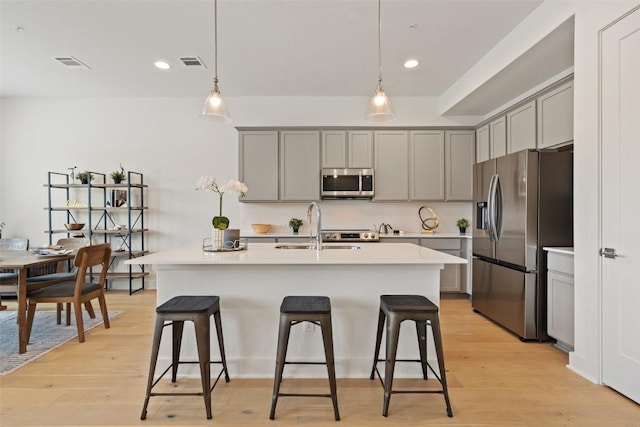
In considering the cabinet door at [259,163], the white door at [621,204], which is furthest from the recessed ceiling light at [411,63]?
the cabinet door at [259,163]

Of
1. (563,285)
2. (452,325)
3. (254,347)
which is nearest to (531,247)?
(563,285)

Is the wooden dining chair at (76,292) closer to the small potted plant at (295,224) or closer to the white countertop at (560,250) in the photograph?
the small potted plant at (295,224)

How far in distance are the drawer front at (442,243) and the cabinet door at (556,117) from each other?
154 cm

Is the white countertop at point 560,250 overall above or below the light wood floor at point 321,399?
above

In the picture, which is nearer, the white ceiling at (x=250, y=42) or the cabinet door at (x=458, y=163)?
the white ceiling at (x=250, y=42)

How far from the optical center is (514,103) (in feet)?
13.4

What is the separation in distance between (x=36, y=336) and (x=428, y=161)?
4904 millimetres

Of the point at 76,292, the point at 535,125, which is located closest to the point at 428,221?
the point at 535,125

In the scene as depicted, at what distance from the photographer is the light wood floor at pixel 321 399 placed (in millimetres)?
1864

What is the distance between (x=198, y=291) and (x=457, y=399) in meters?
1.83

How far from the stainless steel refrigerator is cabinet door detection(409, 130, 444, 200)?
135 cm

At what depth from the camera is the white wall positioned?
4902 mm

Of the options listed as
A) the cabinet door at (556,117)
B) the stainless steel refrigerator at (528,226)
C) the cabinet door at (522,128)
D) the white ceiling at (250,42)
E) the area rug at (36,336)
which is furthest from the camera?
the cabinet door at (522,128)

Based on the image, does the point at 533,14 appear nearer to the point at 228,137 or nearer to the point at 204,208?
the point at 228,137
